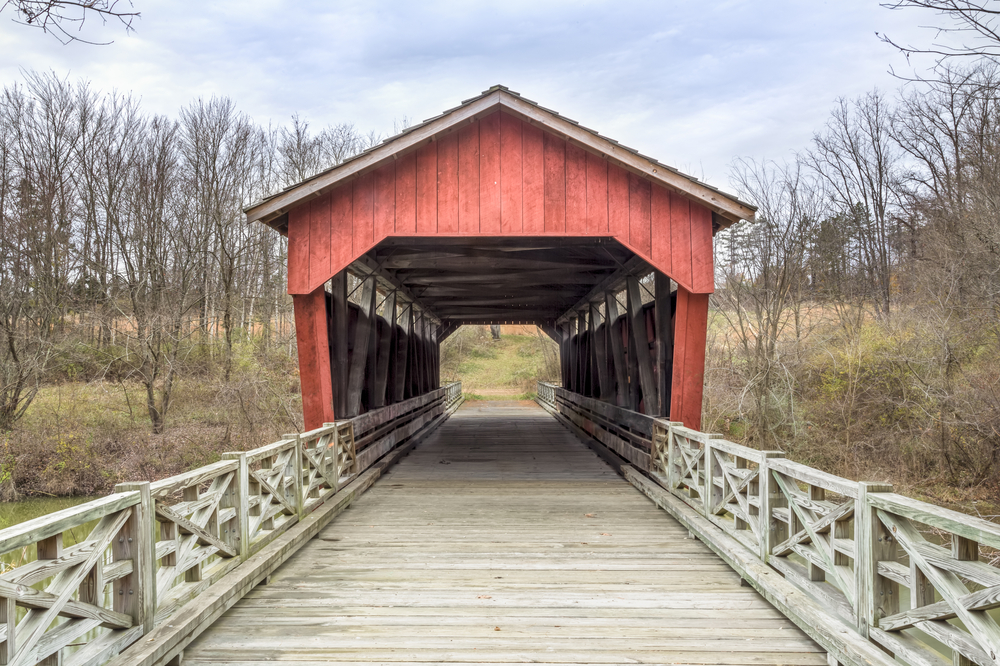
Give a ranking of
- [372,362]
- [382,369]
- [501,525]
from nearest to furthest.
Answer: [501,525]
[372,362]
[382,369]

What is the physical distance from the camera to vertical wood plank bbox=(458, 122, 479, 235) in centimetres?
680

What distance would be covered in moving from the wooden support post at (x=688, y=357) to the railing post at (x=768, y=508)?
2.83 meters

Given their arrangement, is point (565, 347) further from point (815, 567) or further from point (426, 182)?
point (815, 567)

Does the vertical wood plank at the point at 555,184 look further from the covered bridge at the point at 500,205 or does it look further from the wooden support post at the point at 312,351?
the wooden support post at the point at 312,351

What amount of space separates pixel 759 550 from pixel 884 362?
9049 millimetres

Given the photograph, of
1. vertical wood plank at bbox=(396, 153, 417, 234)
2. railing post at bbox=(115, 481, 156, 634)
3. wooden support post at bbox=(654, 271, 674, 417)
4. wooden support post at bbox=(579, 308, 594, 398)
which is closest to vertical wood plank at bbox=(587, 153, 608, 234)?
wooden support post at bbox=(654, 271, 674, 417)

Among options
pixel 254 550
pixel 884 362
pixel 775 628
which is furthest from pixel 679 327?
pixel 884 362

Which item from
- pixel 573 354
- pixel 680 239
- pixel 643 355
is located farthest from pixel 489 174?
pixel 573 354

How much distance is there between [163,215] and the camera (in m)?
18.5

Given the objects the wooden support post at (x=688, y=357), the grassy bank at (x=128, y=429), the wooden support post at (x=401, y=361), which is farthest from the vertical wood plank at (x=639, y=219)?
the grassy bank at (x=128, y=429)

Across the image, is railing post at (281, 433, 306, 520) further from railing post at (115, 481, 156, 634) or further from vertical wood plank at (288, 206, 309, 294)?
railing post at (115, 481, 156, 634)

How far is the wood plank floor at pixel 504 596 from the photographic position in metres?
3.22

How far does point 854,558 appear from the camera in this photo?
3031 mm

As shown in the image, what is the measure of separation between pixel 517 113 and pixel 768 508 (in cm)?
448
